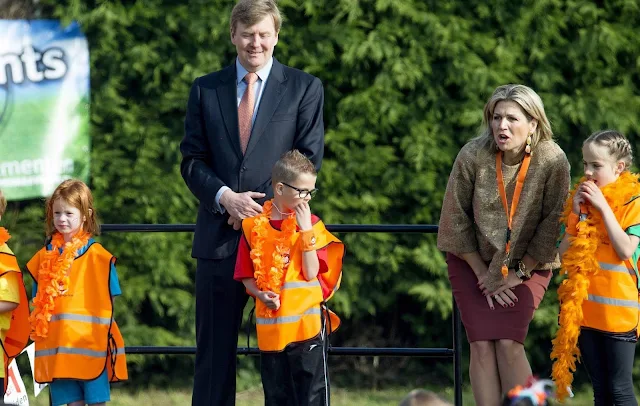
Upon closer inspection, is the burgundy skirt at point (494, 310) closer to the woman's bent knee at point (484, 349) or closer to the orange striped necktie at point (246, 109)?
the woman's bent knee at point (484, 349)

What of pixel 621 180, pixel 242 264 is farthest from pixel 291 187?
pixel 621 180

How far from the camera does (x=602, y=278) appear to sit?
4648mm

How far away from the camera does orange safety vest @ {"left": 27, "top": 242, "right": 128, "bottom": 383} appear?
493 centimetres

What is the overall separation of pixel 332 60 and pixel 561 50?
4.54 feet

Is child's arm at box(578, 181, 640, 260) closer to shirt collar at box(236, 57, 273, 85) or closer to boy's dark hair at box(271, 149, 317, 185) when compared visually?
boy's dark hair at box(271, 149, 317, 185)

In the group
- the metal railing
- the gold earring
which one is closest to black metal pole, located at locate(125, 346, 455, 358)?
the metal railing

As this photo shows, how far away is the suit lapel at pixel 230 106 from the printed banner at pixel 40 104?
8.02 feet

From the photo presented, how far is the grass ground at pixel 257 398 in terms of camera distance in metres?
6.87

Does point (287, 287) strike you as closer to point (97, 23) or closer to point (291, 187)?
point (291, 187)

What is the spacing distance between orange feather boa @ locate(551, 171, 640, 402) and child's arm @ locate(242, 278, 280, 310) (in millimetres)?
1177

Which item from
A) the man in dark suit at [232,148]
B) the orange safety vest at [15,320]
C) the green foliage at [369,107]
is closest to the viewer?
the man in dark suit at [232,148]

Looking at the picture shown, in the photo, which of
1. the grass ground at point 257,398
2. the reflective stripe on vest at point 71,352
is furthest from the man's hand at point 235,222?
the grass ground at point 257,398

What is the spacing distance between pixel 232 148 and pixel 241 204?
0.29m

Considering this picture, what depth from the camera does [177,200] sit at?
22.8 feet
